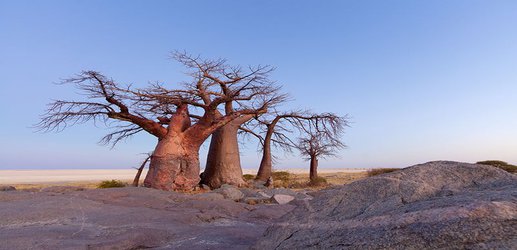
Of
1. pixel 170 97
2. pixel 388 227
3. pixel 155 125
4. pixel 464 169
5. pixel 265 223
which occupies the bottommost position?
pixel 265 223

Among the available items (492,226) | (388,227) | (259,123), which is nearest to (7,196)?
(388,227)

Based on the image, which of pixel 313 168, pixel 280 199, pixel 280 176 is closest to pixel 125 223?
pixel 280 199

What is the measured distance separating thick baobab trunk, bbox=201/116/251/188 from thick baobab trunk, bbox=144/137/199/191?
1693mm

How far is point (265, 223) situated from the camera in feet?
18.4

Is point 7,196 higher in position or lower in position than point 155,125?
lower

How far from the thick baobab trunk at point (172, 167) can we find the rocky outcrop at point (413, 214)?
8.75 m

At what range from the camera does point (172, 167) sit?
11.6m

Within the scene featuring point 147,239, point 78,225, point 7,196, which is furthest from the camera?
point 7,196

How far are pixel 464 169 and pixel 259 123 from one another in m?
13.8

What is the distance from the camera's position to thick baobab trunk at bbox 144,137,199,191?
11477 millimetres

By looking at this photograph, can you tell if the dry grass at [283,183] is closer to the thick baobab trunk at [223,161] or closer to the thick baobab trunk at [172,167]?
the thick baobab trunk at [172,167]

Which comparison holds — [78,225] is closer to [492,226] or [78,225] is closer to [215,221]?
[215,221]

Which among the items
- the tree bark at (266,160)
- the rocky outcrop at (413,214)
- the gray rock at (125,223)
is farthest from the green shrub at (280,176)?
the rocky outcrop at (413,214)

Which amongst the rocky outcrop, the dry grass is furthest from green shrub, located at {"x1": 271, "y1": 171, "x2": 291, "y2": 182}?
the rocky outcrop
